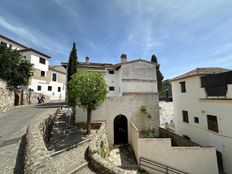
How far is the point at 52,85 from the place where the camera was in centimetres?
3219

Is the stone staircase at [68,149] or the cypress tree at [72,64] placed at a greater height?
the cypress tree at [72,64]

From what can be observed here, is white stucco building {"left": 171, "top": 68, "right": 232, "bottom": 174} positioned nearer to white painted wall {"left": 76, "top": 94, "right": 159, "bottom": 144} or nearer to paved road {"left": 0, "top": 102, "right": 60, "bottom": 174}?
white painted wall {"left": 76, "top": 94, "right": 159, "bottom": 144}

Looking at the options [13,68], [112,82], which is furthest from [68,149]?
[13,68]

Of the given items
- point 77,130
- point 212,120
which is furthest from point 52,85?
point 212,120

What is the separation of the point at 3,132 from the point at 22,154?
4.49m

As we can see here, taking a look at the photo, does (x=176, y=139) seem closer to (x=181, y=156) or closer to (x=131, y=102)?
(x=181, y=156)

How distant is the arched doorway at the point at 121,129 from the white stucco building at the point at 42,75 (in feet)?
66.6

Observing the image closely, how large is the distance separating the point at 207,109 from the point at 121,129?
9.45 metres

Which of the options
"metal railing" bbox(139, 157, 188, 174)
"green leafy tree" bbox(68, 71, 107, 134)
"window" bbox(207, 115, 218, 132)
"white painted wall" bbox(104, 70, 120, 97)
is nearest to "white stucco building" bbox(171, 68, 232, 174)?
"window" bbox(207, 115, 218, 132)

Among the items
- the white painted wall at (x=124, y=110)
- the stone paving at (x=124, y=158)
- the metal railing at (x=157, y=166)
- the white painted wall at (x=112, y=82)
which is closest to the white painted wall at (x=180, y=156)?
the metal railing at (x=157, y=166)

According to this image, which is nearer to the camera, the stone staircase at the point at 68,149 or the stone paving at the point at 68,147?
the stone staircase at the point at 68,149

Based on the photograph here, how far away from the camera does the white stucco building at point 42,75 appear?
27.7 m

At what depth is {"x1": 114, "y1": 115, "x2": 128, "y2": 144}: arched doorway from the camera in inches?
644

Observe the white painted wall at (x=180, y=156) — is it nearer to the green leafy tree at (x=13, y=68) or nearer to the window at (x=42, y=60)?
the green leafy tree at (x=13, y=68)
